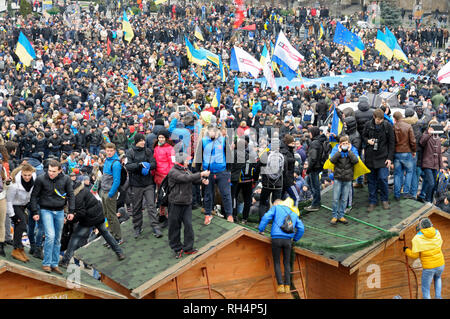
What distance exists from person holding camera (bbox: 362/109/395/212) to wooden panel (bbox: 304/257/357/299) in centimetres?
173

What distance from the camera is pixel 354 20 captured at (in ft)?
167

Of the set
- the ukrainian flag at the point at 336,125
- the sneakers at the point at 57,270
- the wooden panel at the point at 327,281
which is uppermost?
the ukrainian flag at the point at 336,125

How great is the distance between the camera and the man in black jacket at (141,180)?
11266 mm

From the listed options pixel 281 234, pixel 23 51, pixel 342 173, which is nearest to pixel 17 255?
pixel 281 234

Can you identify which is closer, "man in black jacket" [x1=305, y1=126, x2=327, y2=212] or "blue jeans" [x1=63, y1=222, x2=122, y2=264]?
"blue jeans" [x1=63, y1=222, x2=122, y2=264]

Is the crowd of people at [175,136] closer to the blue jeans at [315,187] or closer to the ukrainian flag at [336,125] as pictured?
the blue jeans at [315,187]

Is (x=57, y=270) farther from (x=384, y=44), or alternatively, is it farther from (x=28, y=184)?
(x=384, y=44)

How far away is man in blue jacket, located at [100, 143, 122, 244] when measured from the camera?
11.3 meters

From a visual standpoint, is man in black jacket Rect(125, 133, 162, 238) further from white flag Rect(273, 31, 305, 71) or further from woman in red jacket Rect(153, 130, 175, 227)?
white flag Rect(273, 31, 305, 71)

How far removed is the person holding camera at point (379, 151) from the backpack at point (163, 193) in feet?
11.9

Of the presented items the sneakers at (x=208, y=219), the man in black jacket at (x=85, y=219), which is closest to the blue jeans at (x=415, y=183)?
the sneakers at (x=208, y=219)

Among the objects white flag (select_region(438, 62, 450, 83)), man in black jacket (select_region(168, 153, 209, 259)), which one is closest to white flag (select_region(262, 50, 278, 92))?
white flag (select_region(438, 62, 450, 83))

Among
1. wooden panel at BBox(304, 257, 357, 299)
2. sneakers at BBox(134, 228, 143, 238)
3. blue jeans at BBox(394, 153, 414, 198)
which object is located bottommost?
wooden panel at BBox(304, 257, 357, 299)

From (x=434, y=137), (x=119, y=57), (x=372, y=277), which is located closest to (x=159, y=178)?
(x=372, y=277)
